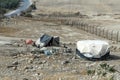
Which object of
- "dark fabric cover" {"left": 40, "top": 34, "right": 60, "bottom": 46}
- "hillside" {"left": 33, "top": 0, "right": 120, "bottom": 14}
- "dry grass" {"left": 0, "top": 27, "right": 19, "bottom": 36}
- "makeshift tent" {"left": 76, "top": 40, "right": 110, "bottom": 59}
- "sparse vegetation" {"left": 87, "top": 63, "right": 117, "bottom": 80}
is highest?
"sparse vegetation" {"left": 87, "top": 63, "right": 117, "bottom": 80}

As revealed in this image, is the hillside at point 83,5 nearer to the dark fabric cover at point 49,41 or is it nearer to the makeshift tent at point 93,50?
the dark fabric cover at point 49,41

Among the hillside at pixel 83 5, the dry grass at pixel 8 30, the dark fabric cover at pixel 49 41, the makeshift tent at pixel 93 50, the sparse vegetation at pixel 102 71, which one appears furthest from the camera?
the hillside at pixel 83 5

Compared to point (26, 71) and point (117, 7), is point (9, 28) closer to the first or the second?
point (26, 71)

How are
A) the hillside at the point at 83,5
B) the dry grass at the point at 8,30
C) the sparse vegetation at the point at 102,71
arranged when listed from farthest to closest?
the hillside at the point at 83,5, the dry grass at the point at 8,30, the sparse vegetation at the point at 102,71

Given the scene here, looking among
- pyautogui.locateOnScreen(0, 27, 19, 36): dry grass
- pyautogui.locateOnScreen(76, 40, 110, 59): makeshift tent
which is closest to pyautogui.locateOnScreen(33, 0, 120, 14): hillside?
pyautogui.locateOnScreen(0, 27, 19, 36): dry grass

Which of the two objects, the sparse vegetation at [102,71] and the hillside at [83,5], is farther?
the hillside at [83,5]

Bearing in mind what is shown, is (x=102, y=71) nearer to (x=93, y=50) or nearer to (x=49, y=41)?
(x=93, y=50)

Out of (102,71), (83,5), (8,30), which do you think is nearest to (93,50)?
(102,71)

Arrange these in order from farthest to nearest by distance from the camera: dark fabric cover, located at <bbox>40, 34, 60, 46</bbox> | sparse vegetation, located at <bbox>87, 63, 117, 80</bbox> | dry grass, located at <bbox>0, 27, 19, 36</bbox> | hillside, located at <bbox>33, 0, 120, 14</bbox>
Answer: hillside, located at <bbox>33, 0, 120, 14</bbox>
dry grass, located at <bbox>0, 27, 19, 36</bbox>
dark fabric cover, located at <bbox>40, 34, 60, 46</bbox>
sparse vegetation, located at <bbox>87, 63, 117, 80</bbox>

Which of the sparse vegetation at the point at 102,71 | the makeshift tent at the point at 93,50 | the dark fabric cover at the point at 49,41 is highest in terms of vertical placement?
the sparse vegetation at the point at 102,71

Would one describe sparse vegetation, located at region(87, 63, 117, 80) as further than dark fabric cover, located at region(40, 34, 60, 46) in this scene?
No

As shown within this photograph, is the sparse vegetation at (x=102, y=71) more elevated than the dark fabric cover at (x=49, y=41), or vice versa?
the sparse vegetation at (x=102, y=71)

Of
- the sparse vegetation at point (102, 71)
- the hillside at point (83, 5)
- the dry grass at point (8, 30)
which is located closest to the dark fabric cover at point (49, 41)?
the sparse vegetation at point (102, 71)

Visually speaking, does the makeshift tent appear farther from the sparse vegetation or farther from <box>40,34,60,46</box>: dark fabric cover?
<box>40,34,60,46</box>: dark fabric cover
